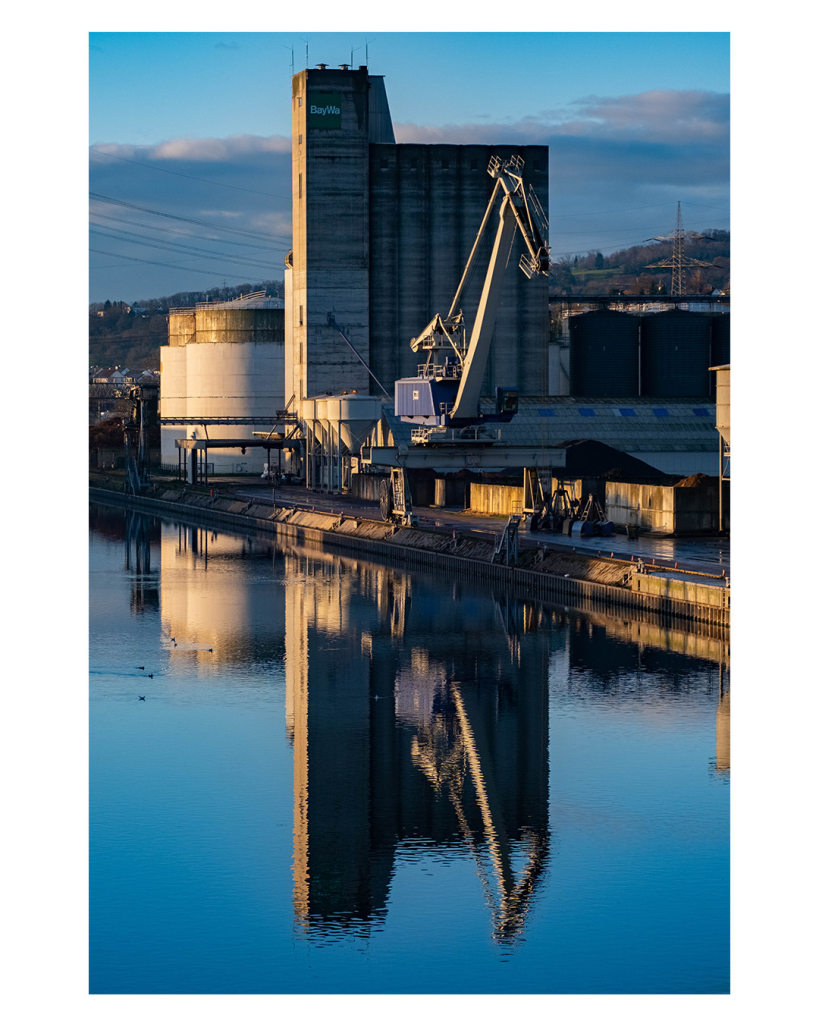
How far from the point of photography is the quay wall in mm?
48031

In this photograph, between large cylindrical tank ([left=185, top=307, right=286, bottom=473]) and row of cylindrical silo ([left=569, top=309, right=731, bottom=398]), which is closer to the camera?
row of cylindrical silo ([left=569, top=309, right=731, bottom=398])

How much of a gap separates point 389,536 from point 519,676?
29.7 m

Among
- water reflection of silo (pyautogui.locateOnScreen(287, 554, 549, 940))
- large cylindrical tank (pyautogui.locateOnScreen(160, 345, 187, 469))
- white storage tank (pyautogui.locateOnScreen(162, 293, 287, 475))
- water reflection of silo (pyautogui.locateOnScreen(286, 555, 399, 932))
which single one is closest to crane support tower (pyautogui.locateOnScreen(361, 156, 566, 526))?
water reflection of silo (pyautogui.locateOnScreen(286, 555, 399, 932))

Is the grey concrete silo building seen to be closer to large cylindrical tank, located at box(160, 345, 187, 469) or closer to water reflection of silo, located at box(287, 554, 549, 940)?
large cylindrical tank, located at box(160, 345, 187, 469)

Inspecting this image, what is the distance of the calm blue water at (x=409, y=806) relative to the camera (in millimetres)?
22938

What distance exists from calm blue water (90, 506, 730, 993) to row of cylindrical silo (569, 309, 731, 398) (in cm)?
6629

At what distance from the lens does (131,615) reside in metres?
56.2

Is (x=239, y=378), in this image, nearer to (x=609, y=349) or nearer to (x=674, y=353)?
(x=609, y=349)

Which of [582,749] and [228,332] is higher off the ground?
[228,332]

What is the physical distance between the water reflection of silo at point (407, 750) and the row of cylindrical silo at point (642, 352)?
6396 centimetres

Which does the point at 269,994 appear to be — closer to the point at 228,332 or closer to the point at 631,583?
the point at 631,583

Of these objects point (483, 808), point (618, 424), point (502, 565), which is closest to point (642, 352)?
point (618, 424)

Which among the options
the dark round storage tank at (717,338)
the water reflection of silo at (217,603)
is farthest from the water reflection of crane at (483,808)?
the dark round storage tank at (717,338)
